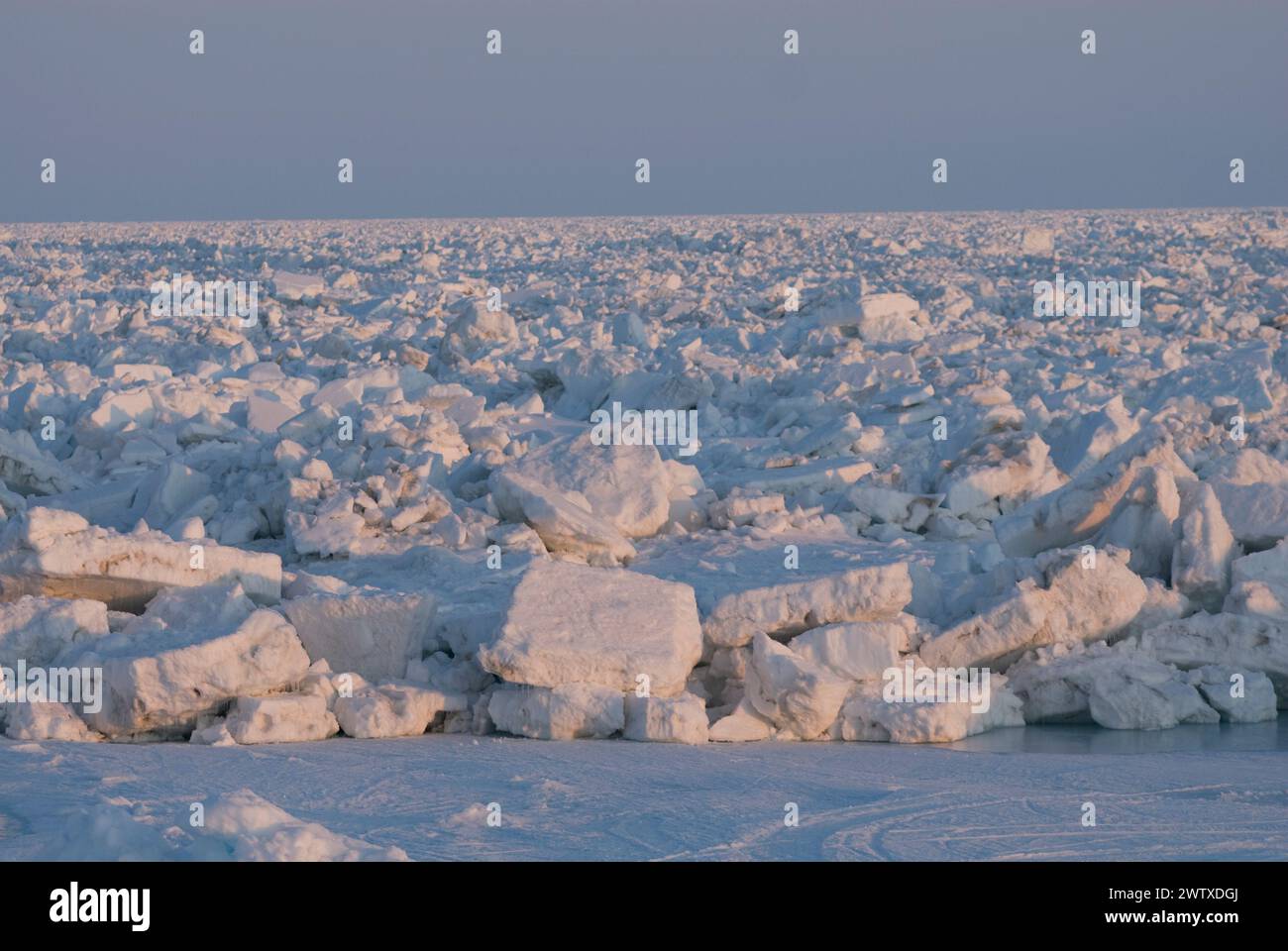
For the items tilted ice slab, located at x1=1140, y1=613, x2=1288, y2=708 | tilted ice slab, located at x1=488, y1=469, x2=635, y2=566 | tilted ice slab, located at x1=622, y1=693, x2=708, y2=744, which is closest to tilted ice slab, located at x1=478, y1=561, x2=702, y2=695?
tilted ice slab, located at x1=622, y1=693, x2=708, y2=744

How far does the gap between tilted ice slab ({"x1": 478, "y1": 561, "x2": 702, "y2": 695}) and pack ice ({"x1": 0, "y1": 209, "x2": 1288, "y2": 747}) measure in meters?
0.01

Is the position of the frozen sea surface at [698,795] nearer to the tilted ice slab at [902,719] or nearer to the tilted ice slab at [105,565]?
the tilted ice slab at [902,719]

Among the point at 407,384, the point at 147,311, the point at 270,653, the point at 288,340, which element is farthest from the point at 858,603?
the point at 147,311

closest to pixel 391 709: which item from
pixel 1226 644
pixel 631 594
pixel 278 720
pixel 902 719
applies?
pixel 278 720

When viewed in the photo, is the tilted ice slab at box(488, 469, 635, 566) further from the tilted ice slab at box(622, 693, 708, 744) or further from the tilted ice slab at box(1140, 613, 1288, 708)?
the tilted ice slab at box(1140, 613, 1288, 708)

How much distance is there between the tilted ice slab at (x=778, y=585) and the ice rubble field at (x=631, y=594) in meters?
0.02

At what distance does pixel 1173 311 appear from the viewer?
1420cm

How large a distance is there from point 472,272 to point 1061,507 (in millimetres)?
16393

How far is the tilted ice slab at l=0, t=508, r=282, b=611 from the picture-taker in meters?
5.46

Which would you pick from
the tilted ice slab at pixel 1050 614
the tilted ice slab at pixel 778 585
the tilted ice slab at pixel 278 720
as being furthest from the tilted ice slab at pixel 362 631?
the tilted ice slab at pixel 1050 614

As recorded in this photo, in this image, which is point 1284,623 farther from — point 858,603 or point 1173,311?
point 1173,311

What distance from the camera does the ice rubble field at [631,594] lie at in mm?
4293

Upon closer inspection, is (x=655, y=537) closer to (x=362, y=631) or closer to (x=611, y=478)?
(x=611, y=478)

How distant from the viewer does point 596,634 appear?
5.02 m
